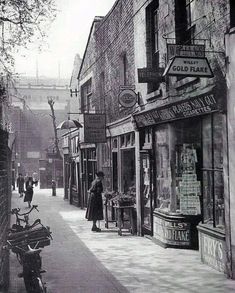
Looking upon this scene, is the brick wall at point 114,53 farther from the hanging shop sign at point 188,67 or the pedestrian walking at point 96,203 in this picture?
the hanging shop sign at point 188,67

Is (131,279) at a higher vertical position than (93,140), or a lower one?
lower

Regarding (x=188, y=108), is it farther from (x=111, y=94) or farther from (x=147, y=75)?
(x=111, y=94)

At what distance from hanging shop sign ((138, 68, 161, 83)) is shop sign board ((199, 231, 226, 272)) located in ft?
11.6

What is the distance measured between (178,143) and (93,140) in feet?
19.6

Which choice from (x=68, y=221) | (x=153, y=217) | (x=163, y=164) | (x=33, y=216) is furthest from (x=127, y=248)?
(x=33, y=216)

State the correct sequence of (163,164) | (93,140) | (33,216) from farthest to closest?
(33,216) < (93,140) < (163,164)

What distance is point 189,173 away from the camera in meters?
9.39

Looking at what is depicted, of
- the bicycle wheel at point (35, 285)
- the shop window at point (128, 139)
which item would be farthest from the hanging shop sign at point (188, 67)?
the shop window at point (128, 139)

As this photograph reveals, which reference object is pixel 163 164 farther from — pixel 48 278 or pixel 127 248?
pixel 48 278

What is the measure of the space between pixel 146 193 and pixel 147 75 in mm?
3735

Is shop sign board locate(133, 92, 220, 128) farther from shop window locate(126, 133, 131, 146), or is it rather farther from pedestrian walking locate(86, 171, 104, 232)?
pedestrian walking locate(86, 171, 104, 232)

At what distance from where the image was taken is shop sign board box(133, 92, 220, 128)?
299 inches

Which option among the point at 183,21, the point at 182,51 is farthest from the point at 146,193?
the point at 182,51

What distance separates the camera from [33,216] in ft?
56.6
